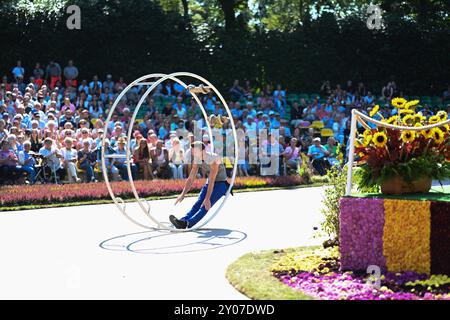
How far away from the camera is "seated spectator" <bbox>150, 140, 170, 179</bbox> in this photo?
21.9 meters

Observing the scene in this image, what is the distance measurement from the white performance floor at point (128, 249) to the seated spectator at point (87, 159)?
4086 mm

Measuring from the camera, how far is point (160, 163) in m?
22.1

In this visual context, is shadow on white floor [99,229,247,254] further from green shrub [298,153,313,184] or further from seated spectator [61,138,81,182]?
green shrub [298,153,313,184]

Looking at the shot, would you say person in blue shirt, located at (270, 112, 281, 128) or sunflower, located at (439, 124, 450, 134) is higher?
person in blue shirt, located at (270, 112, 281, 128)

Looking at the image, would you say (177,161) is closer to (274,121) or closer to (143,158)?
(143,158)

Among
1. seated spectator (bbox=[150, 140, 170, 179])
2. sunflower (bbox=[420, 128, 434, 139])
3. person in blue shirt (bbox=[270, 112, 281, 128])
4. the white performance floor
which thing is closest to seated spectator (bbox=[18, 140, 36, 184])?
seated spectator (bbox=[150, 140, 170, 179])

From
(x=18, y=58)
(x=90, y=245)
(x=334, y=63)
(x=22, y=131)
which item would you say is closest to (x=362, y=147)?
(x=90, y=245)

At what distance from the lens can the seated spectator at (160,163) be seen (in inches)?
861

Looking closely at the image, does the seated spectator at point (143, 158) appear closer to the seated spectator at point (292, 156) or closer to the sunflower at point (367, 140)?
the seated spectator at point (292, 156)

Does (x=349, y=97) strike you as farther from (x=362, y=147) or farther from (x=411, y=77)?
(x=362, y=147)

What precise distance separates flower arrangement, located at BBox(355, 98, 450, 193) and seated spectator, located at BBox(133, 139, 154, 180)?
1244 centimetres

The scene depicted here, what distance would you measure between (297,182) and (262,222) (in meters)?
9.07

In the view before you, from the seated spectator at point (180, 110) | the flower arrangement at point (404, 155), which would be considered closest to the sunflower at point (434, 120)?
the flower arrangement at point (404, 155)

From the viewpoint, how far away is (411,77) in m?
38.8
